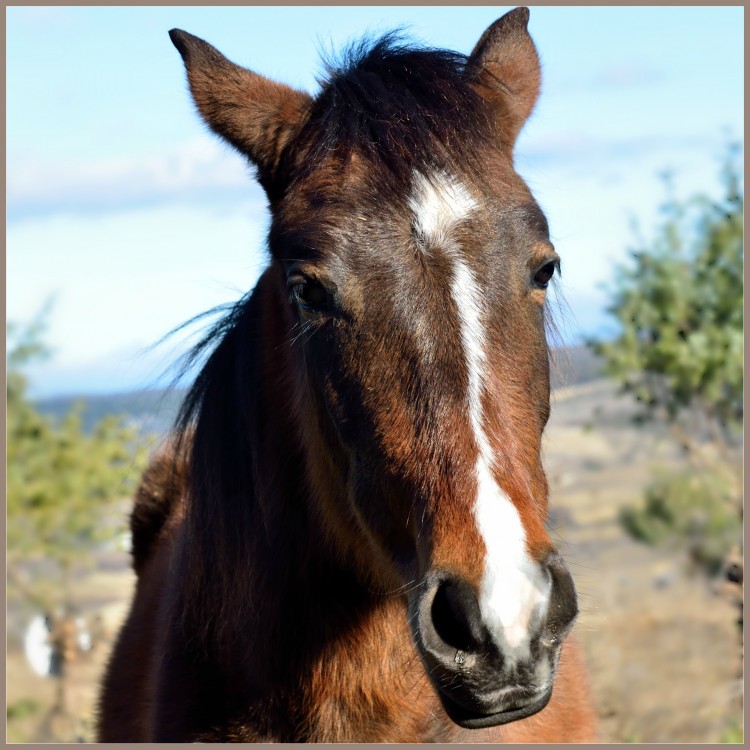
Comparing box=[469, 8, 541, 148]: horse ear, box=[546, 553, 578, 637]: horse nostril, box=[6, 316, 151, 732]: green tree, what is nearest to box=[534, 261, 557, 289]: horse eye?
box=[469, 8, 541, 148]: horse ear

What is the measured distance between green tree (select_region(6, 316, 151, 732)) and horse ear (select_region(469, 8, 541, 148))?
8424 mm

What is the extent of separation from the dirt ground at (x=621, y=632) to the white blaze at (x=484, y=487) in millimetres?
656

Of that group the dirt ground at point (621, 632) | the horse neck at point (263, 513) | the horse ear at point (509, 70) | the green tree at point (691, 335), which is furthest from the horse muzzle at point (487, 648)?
the green tree at point (691, 335)

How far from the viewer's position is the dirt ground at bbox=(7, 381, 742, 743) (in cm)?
852

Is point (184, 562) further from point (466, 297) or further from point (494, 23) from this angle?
point (494, 23)

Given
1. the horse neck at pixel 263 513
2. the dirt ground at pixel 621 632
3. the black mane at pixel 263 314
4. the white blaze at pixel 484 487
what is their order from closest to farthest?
1. the white blaze at pixel 484 487
2. the black mane at pixel 263 314
3. the horse neck at pixel 263 513
4. the dirt ground at pixel 621 632

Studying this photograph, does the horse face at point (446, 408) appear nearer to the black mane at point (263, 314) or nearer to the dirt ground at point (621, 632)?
the black mane at point (263, 314)

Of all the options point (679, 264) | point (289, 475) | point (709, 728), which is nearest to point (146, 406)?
point (289, 475)

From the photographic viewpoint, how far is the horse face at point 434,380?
2.33 meters

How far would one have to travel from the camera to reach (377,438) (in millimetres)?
2688

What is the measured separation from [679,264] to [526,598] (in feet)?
24.6

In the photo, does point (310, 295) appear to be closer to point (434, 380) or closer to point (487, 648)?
point (434, 380)

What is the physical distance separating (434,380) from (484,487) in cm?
34

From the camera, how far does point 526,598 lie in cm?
226
